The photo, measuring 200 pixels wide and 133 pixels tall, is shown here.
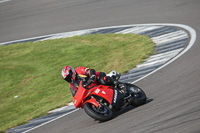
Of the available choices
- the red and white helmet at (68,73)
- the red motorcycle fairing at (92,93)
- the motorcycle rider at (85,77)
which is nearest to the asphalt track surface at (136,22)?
the red motorcycle fairing at (92,93)

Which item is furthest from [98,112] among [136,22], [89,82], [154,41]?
[136,22]

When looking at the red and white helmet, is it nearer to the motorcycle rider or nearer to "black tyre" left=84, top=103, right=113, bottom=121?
the motorcycle rider

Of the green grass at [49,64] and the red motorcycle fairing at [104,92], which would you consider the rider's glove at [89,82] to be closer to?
the red motorcycle fairing at [104,92]

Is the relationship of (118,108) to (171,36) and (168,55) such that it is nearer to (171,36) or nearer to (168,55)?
(168,55)

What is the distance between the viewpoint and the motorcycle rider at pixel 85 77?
7.26 meters

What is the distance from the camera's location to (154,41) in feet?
43.5

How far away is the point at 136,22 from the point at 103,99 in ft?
30.9

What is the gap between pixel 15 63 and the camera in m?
15.4

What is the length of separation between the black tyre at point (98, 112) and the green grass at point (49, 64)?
3170mm

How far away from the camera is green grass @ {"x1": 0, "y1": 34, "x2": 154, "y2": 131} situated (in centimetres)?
1088

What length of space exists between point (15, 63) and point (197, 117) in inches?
443

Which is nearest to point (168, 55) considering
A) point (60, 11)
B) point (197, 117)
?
point (197, 117)

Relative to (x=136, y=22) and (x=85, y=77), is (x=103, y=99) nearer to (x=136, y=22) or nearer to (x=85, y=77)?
(x=85, y=77)

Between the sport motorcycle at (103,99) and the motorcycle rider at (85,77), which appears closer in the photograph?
the sport motorcycle at (103,99)
